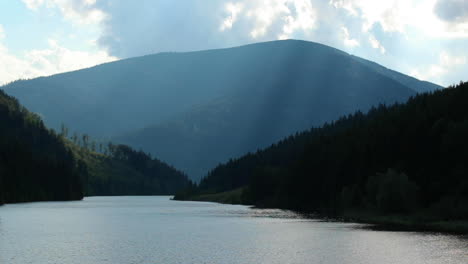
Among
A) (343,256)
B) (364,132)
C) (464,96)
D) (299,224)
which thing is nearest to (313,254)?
(343,256)

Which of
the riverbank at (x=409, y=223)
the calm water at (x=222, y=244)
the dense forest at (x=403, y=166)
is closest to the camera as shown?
the calm water at (x=222, y=244)

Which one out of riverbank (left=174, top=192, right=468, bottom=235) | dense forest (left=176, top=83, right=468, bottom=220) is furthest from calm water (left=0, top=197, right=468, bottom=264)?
dense forest (left=176, top=83, right=468, bottom=220)

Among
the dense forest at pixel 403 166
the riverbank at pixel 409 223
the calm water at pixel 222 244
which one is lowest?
the calm water at pixel 222 244

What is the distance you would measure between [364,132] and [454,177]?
169 ft

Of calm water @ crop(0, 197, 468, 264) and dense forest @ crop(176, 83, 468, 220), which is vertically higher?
dense forest @ crop(176, 83, 468, 220)

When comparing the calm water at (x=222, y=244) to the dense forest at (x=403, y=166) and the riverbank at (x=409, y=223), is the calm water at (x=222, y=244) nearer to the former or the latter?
the riverbank at (x=409, y=223)

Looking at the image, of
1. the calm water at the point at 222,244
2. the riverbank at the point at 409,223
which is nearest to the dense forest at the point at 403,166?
the riverbank at the point at 409,223

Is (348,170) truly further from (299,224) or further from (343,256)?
(343,256)

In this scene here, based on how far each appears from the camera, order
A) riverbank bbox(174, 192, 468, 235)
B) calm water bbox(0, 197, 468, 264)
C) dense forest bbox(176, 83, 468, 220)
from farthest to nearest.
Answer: dense forest bbox(176, 83, 468, 220), riverbank bbox(174, 192, 468, 235), calm water bbox(0, 197, 468, 264)

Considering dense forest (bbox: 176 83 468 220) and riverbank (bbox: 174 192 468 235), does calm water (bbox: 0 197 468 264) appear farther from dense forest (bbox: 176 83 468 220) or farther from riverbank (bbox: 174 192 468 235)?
dense forest (bbox: 176 83 468 220)

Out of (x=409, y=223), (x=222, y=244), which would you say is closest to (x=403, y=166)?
(x=409, y=223)

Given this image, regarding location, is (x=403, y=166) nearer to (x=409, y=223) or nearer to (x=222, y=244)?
(x=409, y=223)

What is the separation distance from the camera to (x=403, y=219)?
120562 mm

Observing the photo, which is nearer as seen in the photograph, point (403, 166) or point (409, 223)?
point (409, 223)
